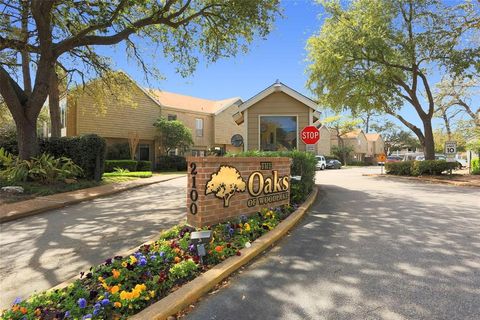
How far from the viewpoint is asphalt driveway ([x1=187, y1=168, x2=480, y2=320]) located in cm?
325

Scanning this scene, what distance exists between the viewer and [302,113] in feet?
46.4

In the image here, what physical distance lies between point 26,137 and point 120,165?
9.45 meters

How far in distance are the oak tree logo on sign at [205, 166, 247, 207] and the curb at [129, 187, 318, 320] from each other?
983 mm

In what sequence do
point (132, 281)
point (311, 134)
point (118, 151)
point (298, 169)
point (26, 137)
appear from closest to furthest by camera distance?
1. point (132, 281)
2. point (298, 169)
3. point (311, 134)
4. point (26, 137)
5. point (118, 151)

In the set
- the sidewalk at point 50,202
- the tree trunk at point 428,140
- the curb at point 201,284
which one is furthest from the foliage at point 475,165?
the curb at point 201,284

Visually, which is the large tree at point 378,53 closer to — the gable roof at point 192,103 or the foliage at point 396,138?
the gable roof at point 192,103

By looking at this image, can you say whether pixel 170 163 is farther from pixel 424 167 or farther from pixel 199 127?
pixel 424 167

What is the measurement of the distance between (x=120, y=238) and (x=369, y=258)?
13.6 feet

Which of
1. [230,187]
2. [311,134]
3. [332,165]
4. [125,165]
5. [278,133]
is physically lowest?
[332,165]

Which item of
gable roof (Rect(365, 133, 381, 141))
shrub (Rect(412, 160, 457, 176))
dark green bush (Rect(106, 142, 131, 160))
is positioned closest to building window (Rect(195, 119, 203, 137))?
dark green bush (Rect(106, 142, 131, 160))

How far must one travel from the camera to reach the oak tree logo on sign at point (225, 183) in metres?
5.61

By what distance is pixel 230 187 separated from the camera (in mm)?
5984

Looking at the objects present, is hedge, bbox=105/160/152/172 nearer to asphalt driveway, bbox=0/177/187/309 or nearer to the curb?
asphalt driveway, bbox=0/177/187/309

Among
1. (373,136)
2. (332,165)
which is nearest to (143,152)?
(332,165)
